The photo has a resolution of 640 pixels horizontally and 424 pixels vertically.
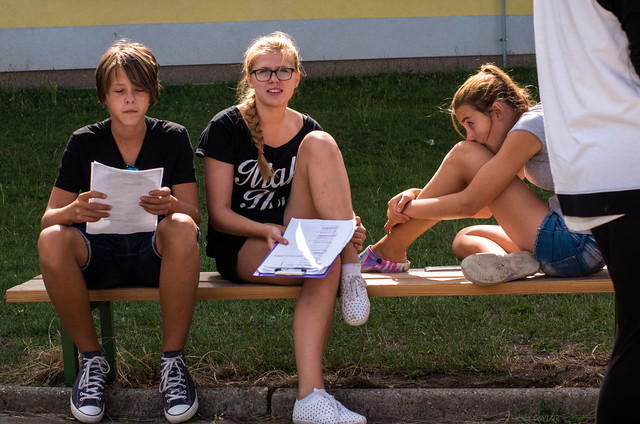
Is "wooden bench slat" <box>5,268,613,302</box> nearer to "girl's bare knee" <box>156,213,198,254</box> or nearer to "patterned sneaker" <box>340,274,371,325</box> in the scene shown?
"patterned sneaker" <box>340,274,371,325</box>

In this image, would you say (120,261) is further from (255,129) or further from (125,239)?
(255,129)

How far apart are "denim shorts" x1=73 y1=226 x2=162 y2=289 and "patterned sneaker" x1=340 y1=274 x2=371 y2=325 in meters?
0.78

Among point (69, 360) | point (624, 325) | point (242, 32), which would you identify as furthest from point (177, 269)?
point (242, 32)

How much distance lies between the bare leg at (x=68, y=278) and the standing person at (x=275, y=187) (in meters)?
0.60

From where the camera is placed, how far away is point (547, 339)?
4.08m

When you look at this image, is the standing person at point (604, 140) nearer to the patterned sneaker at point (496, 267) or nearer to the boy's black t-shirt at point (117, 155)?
Result: the patterned sneaker at point (496, 267)

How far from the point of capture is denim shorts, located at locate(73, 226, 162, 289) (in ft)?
11.2

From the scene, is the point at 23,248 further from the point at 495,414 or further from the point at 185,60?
the point at 185,60

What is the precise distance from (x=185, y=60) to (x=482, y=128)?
944cm

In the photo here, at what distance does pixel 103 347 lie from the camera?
3650 millimetres

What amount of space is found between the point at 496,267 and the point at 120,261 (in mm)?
1551

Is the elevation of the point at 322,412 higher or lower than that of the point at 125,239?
lower

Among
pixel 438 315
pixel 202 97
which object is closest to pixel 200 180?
pixel 202 97

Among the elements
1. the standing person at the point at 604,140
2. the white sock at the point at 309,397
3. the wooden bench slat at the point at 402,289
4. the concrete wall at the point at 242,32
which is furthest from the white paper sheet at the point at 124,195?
the concrete wall at the point at 242,32
